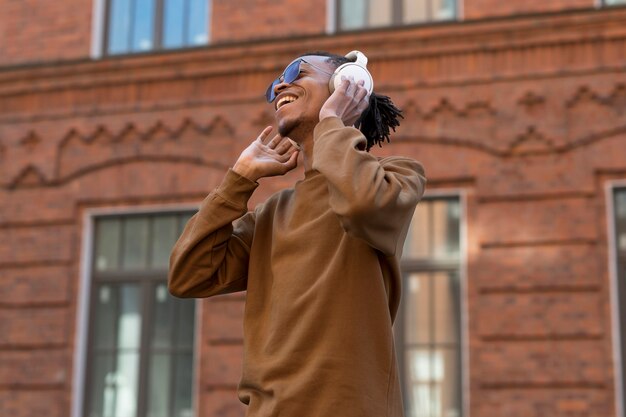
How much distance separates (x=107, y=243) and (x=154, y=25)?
8.63 ft

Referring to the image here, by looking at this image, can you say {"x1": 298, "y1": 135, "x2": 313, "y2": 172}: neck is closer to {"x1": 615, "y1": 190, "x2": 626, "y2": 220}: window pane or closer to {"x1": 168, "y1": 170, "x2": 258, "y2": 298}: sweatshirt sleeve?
{"x1": 168, "y1": 170, "x2": 258, "y2": 298}: sweatshirt sleeve

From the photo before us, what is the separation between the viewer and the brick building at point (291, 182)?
10523 millimetres

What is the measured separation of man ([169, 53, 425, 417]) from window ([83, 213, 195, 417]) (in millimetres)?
8700

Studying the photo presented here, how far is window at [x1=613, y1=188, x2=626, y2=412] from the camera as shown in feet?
33.6

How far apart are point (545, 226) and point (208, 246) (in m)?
7.94

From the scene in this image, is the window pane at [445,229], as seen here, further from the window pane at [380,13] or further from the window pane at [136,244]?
the window pane at [136,244]

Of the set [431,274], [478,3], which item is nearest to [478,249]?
[431,274]

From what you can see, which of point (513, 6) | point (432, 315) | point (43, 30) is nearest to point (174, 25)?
point (43, 30)

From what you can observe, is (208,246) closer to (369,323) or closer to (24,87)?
(369,323)

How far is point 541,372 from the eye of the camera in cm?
1036

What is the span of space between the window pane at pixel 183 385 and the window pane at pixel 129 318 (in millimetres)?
577

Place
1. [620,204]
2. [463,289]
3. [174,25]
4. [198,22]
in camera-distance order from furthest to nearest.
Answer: [174,25] < [198,22] < [463,289] < [620,204]

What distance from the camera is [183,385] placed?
1173cm

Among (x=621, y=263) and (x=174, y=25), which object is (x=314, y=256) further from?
(x=174, y=25)
